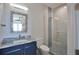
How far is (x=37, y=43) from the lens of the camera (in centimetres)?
165

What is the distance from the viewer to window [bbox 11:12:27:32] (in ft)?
5.10

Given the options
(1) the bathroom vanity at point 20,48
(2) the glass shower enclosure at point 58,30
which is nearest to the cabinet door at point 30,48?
(1) the bathroom vanity at point 20,48

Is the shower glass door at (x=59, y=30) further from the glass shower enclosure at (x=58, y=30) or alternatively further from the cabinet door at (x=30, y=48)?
the cabinet door at (x=30, y=48)

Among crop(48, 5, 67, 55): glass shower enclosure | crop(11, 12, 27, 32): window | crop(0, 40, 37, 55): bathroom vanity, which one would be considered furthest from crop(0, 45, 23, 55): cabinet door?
crop(48, 5, 67, 55): glass shower enclosure

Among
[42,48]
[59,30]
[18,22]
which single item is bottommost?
[42,48]

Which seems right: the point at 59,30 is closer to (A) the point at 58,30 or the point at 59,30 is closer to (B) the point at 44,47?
(A) the point at 58,30

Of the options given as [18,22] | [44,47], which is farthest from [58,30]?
[18,22]

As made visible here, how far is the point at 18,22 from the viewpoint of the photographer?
5.20 ft

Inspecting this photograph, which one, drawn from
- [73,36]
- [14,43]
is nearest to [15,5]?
[14,43]

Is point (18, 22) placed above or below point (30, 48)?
above

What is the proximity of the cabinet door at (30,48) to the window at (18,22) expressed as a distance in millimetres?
223

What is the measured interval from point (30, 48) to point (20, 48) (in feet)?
0.46

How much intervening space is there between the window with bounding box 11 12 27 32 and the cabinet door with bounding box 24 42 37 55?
8.8 inches
